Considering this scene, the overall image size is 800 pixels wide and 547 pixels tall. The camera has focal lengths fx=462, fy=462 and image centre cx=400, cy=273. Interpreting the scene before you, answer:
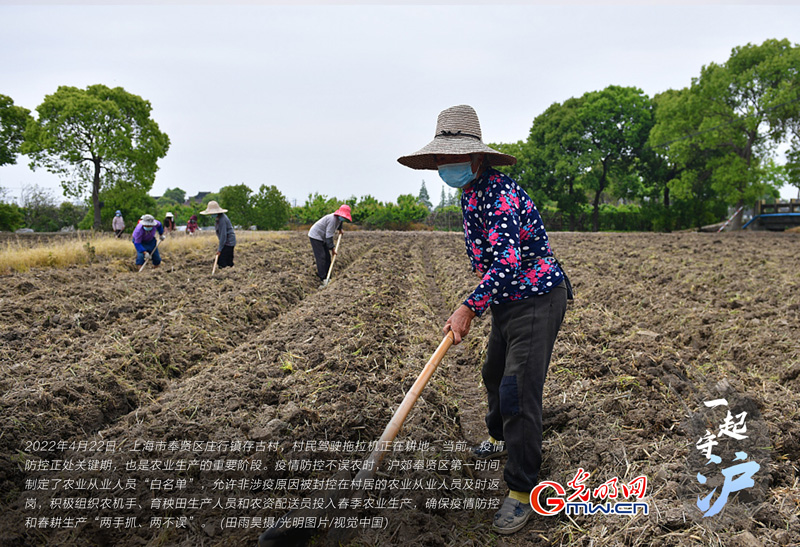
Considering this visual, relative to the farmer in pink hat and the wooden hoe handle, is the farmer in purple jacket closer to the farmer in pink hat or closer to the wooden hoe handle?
the farmer in pink hat

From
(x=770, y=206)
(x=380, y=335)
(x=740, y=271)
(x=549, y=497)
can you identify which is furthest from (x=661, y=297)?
(x=770, y=206)

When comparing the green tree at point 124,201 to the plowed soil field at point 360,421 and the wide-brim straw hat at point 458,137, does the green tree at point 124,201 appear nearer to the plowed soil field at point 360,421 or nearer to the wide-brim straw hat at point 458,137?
the plowed soil field at point 360,421

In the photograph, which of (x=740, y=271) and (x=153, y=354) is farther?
(x=740, y=271)

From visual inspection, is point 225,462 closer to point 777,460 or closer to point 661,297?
point 777,460

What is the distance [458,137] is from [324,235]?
757 cm

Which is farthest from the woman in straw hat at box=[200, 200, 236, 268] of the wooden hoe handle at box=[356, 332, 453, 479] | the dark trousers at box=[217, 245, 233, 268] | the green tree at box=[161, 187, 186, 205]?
the green tree at box=[161, 187, 186, 205]

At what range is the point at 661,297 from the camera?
736 centimetres

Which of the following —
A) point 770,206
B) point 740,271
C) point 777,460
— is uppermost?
point 770,206

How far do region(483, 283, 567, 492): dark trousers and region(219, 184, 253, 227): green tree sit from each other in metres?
37.2

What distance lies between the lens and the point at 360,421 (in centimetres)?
364

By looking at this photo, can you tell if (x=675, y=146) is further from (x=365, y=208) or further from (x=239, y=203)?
(x=239, y=203)

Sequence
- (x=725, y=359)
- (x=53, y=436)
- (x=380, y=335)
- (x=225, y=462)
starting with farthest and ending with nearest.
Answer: (x=380, y=335), (x=725, y=359), (x=53, y=436), (x=225, y=462)

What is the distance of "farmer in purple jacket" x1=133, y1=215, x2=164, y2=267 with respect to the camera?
35.1 ft

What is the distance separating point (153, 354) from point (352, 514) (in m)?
3.63
